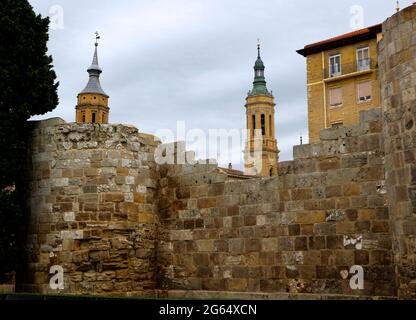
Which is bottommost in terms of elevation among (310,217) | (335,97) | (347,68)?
(310,217)

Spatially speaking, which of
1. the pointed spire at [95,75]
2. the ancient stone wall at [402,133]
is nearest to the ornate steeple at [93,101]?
the pointed spire at [95,75]

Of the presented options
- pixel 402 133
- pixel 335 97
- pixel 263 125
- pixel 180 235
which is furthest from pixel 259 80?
pixel 402 133

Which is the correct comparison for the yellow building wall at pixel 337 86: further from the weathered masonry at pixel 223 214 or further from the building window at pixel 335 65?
the weathered masonry at pixel 223 214

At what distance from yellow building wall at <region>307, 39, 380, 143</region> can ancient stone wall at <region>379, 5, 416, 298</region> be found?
33111 mm

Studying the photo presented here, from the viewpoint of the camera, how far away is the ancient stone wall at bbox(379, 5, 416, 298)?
861cm

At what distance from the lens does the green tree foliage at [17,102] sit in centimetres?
1281

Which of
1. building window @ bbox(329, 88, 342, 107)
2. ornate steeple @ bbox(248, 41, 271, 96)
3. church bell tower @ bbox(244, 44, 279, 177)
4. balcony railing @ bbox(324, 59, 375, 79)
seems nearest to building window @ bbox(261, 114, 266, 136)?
church bell tower @ bbox(244, 44, 279, 177)

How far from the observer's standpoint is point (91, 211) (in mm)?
12805

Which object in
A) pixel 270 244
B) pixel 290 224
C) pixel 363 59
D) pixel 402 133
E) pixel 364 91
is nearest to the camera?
pixel 402 133

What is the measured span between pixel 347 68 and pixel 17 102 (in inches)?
1338

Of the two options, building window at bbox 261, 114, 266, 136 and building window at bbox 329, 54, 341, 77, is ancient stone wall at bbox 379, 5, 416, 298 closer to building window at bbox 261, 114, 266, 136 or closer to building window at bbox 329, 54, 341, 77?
building window at bbox 329, 54, 341, 77

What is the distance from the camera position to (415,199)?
8.50 m

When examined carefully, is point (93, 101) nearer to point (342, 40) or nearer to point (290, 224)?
point (342, 40)
